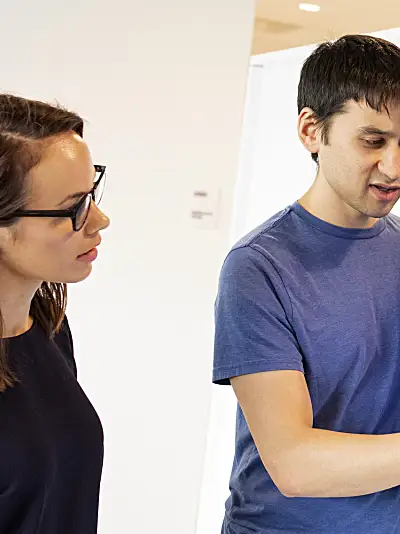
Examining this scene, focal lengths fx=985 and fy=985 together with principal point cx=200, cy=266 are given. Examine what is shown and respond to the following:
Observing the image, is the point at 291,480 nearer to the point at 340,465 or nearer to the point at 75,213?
the point at 340,465

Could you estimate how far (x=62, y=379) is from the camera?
4.84 ft

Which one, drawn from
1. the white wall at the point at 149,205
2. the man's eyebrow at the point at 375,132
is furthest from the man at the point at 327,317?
the white wall at the point at 149,205

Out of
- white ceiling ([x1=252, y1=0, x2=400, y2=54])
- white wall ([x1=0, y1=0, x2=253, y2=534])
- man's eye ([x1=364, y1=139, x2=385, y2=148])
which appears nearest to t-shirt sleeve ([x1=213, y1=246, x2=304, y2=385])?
man's eye ([x1=364, y1=139, x2=385, y2=148])

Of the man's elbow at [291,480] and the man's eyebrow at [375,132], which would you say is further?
the man's eyebrow at [375,132]

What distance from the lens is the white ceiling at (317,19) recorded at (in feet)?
21.7

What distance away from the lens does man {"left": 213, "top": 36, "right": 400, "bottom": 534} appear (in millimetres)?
1434

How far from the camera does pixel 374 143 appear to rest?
4.87 feet

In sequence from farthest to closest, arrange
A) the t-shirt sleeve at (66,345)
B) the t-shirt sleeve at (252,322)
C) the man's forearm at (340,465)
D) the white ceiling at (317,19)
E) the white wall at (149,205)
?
the white ceiling at (317,19), the white wall at (149,205), the t-shirt sleeve at (66,345), the t-shirt sleeve at (252,322), the man's forearm at (340,465)

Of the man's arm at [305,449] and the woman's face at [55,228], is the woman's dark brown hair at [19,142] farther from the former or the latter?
the man's arm at [305,449]

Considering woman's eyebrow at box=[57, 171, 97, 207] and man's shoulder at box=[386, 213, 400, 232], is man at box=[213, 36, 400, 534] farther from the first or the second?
woman's eyebrow at box=[57, 171, 97, 207]

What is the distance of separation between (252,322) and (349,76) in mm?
412

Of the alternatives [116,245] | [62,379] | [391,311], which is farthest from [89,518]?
[116,245]

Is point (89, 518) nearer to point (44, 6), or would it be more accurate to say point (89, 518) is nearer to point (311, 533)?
point (311, 533)

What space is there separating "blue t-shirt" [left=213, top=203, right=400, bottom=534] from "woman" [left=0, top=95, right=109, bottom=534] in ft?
0.76
